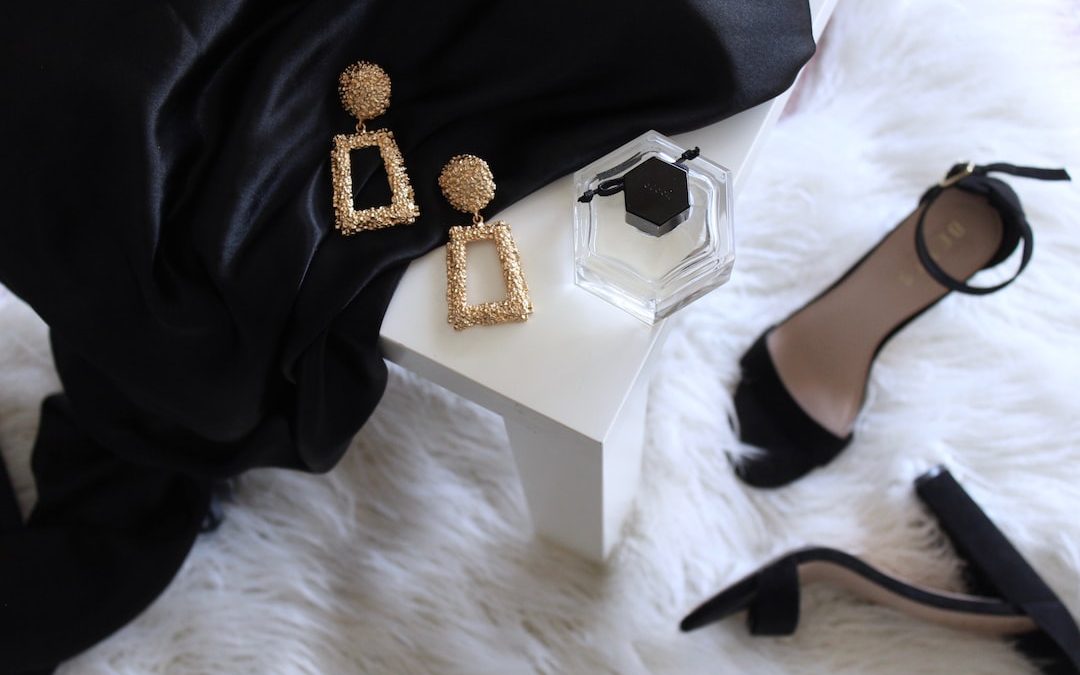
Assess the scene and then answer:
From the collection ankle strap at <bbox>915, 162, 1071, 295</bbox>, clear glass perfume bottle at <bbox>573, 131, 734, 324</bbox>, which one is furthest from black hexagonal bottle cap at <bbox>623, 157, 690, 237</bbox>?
ankle strap at <bbox>915, 162, 1071, 295</bbox>

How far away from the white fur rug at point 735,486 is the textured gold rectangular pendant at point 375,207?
0.33 m

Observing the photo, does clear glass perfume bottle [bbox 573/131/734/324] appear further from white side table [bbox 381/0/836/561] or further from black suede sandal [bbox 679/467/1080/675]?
black suede sandal [bbox 679/467/1080/675]

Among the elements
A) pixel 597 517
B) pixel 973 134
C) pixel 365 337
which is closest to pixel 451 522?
pixel 597 517

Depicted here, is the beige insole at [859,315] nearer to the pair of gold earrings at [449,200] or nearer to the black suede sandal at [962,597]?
the black suede sandal at [962,597]

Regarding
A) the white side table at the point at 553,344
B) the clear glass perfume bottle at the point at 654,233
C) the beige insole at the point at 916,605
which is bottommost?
the beige insole at the point at 916,605

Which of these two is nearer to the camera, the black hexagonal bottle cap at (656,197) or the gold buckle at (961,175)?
the black hexagonal bottle cap at (656,197)

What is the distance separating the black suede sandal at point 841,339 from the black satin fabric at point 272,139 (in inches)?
12.2

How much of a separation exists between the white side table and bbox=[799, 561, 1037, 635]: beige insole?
280 millimetres

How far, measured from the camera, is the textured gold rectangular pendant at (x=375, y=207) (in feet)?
1.54

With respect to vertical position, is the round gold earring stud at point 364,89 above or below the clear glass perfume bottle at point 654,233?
above

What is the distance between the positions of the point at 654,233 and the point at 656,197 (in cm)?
2

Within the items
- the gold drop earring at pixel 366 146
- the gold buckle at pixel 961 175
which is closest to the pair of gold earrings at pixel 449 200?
the gold drop earring at pixel 366 146

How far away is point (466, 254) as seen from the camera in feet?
1.57

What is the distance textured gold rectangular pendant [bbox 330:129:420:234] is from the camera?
0.47 m
